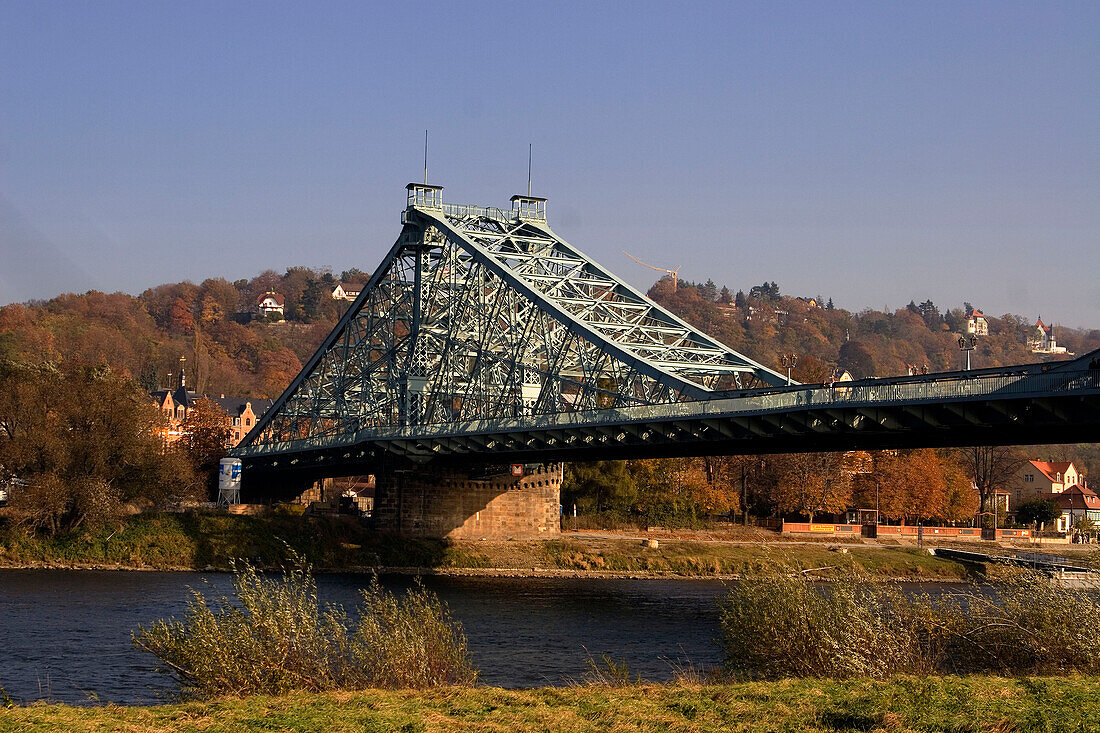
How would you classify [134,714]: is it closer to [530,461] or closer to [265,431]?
[530,461]

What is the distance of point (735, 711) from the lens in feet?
72.5

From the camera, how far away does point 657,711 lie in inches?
885

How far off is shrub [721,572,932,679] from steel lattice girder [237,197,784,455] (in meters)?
26.6

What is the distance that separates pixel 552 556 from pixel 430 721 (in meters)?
55.5

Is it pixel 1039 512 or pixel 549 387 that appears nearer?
pixel 549 387

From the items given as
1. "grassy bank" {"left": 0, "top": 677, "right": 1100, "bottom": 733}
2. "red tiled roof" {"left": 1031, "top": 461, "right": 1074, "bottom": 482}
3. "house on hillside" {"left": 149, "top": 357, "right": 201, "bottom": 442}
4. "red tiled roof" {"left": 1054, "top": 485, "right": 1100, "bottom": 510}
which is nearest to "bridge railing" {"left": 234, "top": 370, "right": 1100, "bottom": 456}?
"grassy bank" {"left": 0, "top": 677, "right": 1100, "bottom": 733}

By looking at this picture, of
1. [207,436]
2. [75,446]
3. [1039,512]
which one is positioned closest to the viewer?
[75,446]

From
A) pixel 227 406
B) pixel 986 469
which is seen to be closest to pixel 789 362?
pixel 986 469

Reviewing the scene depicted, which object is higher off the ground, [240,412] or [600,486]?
[240,412]

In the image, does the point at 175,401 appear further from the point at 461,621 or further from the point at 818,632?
the point at 818,632

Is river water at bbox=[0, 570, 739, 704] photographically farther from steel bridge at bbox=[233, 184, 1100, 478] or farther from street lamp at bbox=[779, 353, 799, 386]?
street lamp at bbox=[779, 353, 799, 386]

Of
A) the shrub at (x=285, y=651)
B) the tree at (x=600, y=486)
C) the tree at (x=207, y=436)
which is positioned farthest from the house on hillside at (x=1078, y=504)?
the shrub at (x=285, y=651)

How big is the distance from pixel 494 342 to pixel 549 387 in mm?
9723

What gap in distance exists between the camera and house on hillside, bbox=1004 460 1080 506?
148750 mm
